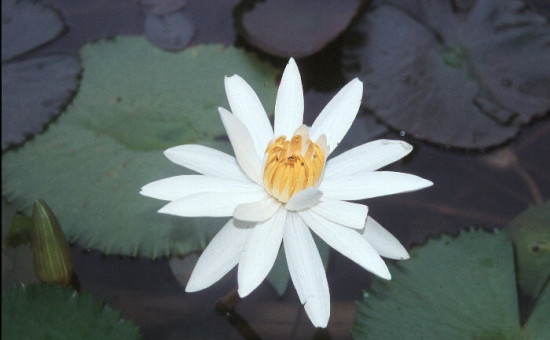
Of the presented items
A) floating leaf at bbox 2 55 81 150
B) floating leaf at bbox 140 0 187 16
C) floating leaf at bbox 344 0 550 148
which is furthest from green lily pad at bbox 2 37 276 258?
floating leaf at bbox 344 0 550 148

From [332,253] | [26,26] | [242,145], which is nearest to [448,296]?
[332,253]

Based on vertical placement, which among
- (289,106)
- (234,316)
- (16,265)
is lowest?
(234,316)

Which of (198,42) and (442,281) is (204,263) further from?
(198,42)

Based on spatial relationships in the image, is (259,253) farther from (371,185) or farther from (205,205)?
(371,185)

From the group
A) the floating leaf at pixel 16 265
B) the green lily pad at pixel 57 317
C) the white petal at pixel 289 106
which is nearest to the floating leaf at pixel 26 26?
the floating leaf at pixel 16 265

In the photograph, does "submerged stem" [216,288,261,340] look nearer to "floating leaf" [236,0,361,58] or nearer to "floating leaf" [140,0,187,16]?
"floating leaf" [236,0,361,58]

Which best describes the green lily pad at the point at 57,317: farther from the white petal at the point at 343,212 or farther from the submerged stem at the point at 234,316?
the white petal at the point at 343,212
